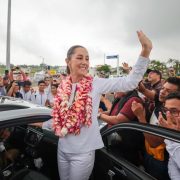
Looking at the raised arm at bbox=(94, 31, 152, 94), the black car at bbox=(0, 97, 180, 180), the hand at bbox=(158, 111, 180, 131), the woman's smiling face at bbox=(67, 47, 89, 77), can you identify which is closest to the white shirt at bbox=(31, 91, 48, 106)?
the black car at bbox=(0, 97, 180, 180)

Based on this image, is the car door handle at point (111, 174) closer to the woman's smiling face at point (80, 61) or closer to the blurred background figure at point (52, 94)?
the woman's smiling face at point (80, 61)

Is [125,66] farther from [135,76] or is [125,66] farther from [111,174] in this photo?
[111,174]

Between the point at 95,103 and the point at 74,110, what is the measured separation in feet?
0.65

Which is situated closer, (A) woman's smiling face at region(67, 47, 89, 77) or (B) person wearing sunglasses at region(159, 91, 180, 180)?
(B) person wearing sunglasses at region(159, 91, 180, 180)

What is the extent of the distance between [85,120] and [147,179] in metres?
0.68

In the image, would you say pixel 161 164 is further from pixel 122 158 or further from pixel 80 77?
pixel 80 77

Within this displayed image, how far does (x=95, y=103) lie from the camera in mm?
2215

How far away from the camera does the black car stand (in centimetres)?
205

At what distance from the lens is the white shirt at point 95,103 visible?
6.51 ft

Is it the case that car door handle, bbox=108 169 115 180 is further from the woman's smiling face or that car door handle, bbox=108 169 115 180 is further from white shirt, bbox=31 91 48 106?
white shirt, bbox=31 91 48 106

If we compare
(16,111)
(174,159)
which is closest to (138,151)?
(174,159)

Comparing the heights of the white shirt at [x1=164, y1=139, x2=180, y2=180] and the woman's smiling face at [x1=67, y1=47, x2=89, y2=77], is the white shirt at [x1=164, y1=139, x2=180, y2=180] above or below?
below

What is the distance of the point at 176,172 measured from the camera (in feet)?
6.33

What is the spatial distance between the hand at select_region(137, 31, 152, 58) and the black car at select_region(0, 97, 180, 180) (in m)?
0.56
